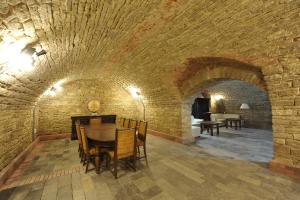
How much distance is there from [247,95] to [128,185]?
8.17 meters

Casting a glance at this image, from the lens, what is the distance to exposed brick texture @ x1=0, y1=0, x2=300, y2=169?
5.65 feet

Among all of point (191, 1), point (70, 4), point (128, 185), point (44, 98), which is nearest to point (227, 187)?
point (128, 185)

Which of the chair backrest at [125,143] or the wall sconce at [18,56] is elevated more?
the wall sconce at [18,56]

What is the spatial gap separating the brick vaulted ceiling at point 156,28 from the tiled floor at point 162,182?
1.71m

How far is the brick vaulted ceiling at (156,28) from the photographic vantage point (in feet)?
5.13

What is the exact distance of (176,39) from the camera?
125 inches

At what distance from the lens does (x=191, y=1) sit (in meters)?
2.14

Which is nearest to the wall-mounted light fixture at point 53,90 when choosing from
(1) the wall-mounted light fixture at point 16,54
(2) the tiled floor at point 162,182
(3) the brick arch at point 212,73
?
(2) the tiled floor at point 162,182

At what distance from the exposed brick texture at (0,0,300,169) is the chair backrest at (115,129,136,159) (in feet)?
5.94

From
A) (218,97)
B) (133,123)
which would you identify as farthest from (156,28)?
(218,97)

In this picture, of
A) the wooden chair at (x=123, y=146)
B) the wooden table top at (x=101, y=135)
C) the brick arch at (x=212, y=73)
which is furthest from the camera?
the brick arch at (x=212, y=73)

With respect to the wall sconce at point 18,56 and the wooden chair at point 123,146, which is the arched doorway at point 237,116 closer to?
the wooden chair at point 123,146

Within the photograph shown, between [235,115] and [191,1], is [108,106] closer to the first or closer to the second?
[191,1]

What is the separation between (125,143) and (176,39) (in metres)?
2.37
